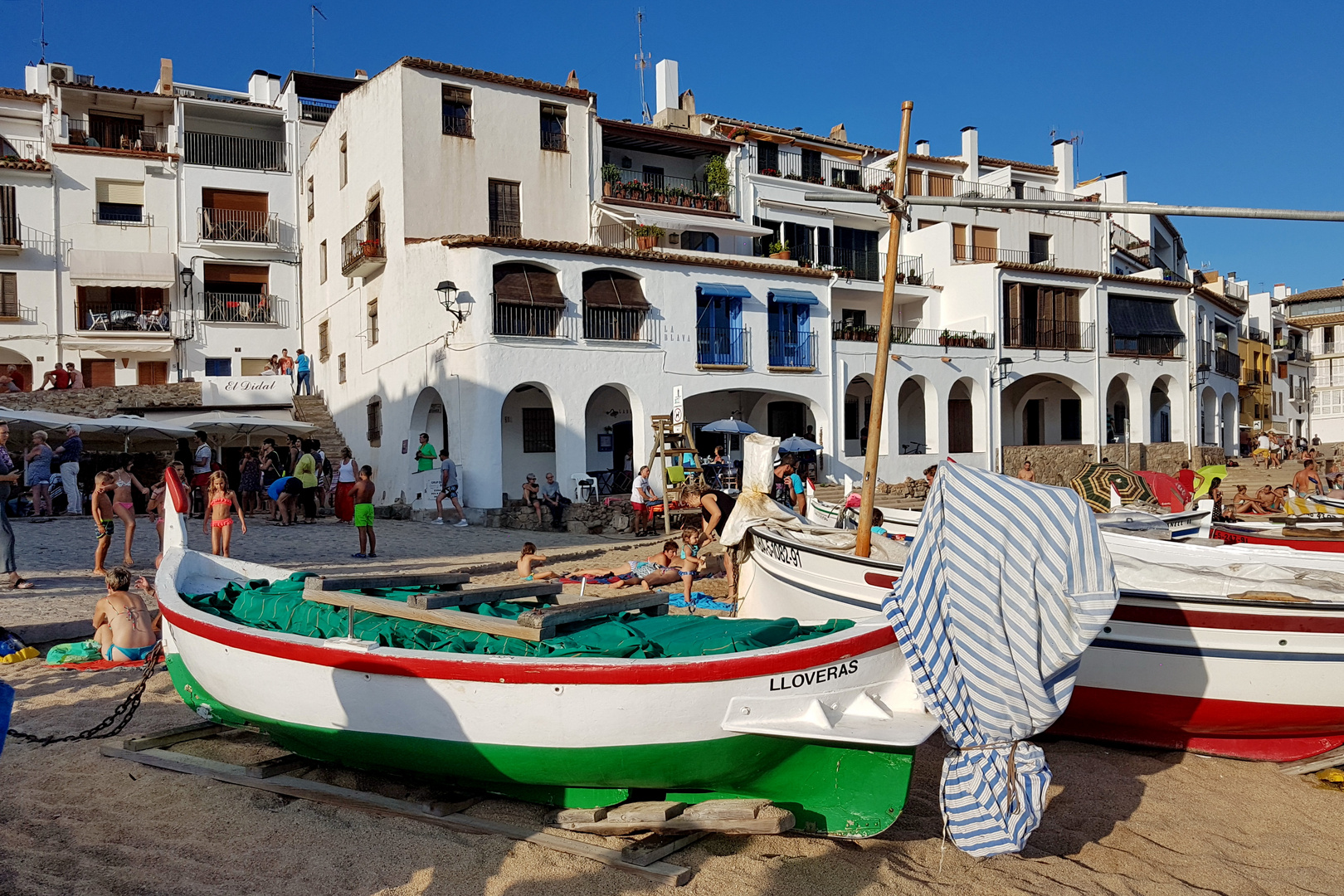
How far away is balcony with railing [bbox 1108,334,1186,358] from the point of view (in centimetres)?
3444

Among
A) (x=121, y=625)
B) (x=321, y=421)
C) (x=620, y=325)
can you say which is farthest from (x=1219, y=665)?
(x=321, y=421)

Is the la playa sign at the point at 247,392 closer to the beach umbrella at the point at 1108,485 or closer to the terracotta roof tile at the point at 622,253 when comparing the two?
the terracotta roof tile at the point at 622,253

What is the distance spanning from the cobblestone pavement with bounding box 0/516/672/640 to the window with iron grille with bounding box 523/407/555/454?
4.89m

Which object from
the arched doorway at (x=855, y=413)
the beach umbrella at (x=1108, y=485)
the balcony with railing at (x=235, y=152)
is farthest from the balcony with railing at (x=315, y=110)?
the beach umbrella at (x=1108, y=485)

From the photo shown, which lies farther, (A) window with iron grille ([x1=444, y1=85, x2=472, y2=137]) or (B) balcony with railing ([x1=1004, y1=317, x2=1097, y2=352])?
(B) balcony with railing ([x1=1004, y1=317, x2=1097, y2=352])

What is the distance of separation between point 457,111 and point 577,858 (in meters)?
22.8

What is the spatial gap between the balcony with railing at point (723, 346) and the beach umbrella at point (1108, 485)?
10.2 metres

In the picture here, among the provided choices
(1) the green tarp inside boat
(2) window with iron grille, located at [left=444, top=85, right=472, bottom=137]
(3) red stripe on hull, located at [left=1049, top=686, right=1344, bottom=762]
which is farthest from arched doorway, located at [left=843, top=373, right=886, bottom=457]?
(1) the green tarp inside boat

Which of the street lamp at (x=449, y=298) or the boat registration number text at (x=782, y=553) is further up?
the street lamp at (x=449, y=298)

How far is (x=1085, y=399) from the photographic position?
32969mm

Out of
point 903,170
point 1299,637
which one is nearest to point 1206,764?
point 1299,637

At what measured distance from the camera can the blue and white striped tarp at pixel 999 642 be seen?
4.91 meters

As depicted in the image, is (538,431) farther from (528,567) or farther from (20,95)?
(20,95)

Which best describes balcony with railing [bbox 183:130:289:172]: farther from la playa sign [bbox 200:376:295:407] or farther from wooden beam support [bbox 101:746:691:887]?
wooden beam support [bbox 101:746:691:887]
